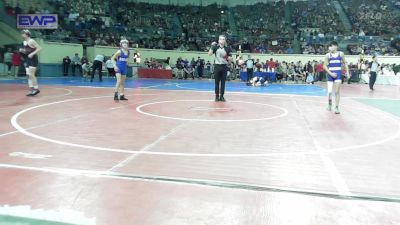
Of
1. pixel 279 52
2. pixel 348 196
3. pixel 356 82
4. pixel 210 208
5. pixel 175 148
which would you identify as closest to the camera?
pixel 210 208

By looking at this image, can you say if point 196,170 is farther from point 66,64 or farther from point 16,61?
point 66,64

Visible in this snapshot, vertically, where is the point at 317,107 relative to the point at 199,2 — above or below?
below

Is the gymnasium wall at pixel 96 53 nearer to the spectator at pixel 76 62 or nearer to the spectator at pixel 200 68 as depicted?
the spectator at pixel 76 62

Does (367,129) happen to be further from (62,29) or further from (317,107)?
(62,29)

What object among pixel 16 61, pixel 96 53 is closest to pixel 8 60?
pixel 16 61

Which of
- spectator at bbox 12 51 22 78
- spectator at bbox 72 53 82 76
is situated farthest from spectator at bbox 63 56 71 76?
spectator at bbox 12 51 22 78

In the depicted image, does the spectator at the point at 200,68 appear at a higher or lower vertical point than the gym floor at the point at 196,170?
higher

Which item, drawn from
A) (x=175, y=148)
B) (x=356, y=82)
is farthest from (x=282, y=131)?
(x=356, y=82)

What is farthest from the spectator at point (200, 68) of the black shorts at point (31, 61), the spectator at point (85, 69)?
the black shorts at point (31, 61)

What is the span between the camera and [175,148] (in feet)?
19.6

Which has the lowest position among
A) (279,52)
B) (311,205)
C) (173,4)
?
(311,205)

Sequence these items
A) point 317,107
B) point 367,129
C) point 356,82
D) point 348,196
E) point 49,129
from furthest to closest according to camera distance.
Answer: point 356,82, point 317,107, point 367,129, point 49,129, point 348,196

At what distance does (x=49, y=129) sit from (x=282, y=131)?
14.0ft

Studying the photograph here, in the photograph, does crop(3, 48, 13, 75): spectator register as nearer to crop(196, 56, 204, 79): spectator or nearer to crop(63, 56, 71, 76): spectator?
crop(63, 56, 71, 76): spectator
